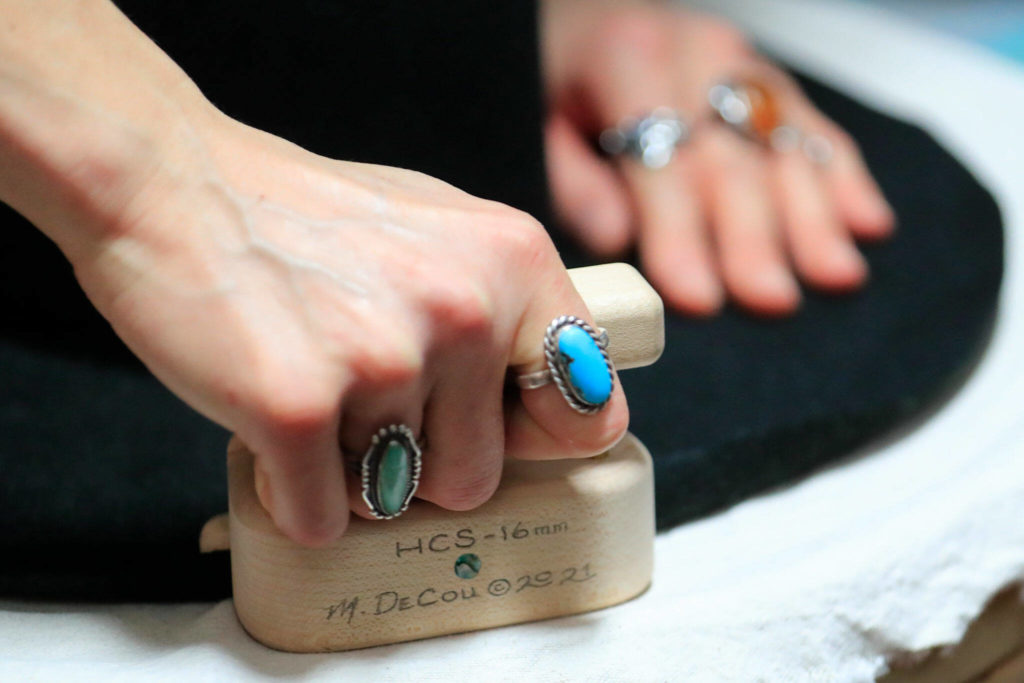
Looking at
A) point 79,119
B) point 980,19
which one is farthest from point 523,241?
point 980,19

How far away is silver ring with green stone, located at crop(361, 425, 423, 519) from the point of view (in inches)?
13.1

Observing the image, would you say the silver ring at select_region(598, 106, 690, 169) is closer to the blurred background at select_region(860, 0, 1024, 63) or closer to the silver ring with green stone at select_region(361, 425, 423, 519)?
the silver ring with green stone at select_region(361, 425, 423, 519)

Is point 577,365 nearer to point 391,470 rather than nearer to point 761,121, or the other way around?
point 391,470

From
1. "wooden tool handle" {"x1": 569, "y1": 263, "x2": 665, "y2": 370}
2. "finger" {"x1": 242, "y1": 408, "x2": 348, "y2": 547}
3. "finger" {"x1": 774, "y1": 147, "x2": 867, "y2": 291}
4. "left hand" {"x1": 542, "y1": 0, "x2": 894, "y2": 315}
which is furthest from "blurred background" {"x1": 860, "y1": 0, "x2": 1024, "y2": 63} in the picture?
"finger" {"x1": 242, "y1": 408, "x2": 348, "y2": 547}

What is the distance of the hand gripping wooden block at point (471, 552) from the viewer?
37 cm

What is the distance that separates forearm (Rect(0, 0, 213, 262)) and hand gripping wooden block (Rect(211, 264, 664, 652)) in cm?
11

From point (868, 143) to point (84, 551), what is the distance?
0.61 metres

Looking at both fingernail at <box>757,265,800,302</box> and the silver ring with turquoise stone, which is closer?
the silver ring with turquoise stone

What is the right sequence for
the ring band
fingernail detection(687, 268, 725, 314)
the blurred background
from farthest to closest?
the blurred background < the ring band < fingernail detection(687, 268, 725, 314)

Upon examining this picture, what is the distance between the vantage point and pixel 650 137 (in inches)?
27.3

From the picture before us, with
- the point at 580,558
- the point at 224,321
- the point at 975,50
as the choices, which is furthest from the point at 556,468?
the point at 975,50

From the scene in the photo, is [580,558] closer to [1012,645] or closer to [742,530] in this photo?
[742,530]

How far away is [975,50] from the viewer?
0.90 metres

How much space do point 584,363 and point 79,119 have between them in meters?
0.18
